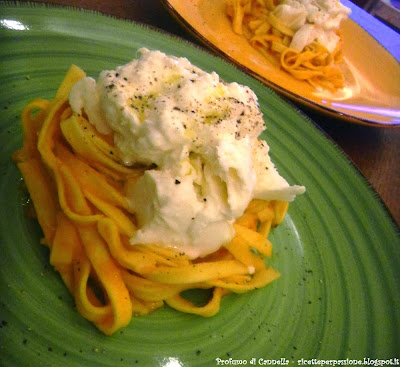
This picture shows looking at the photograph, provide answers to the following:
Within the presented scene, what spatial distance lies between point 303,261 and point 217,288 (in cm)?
38

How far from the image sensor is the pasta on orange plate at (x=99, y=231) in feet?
3.61

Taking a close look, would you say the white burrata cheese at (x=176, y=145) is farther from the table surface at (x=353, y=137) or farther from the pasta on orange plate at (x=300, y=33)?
the pasta on orange plate at (x=300, y=33)

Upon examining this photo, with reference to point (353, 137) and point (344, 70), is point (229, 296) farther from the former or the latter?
point (344, 70)

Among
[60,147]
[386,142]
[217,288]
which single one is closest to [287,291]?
[217,288]

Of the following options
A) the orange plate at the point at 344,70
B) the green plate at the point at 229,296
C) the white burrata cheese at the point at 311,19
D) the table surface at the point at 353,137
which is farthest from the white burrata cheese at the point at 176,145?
the white burrata cheese at the point at 311,19

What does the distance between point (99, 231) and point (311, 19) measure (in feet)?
7.22

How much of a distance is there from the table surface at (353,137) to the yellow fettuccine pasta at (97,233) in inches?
42.6

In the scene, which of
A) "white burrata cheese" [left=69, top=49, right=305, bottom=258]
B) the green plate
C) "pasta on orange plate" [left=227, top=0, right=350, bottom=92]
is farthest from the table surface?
"white burrata cheese" [left=69, top=49, right=305, bottom=258]

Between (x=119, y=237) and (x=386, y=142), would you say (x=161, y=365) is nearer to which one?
(x=119, y=237)

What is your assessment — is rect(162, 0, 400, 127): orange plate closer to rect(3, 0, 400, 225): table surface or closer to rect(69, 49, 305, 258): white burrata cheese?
rect(3, 0, 400, 225): table surface

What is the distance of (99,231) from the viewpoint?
114cm

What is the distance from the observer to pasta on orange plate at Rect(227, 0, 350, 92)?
2.60 m

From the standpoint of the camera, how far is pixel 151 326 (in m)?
1.12

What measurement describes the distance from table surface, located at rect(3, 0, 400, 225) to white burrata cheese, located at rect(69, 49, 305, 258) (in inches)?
40.3
